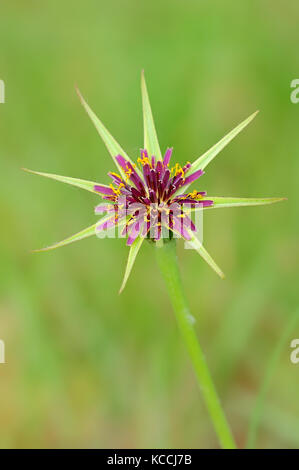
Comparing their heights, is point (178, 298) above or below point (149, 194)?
below

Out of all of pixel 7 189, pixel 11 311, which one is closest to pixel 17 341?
pixel 11 311

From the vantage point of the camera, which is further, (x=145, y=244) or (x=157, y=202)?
(x=145, y=244)

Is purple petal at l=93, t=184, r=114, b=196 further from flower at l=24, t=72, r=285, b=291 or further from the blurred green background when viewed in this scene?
the blurred green background

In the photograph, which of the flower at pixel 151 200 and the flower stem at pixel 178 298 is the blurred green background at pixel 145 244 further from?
the flower at pixel 151 200

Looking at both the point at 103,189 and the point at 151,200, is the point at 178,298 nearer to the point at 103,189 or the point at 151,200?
the point at 151,200

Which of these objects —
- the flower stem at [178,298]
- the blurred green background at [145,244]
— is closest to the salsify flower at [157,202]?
the flower stem at [178,298]

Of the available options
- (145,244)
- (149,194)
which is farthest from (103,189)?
(145,244)

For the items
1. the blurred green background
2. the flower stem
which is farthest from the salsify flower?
the blurred green background
